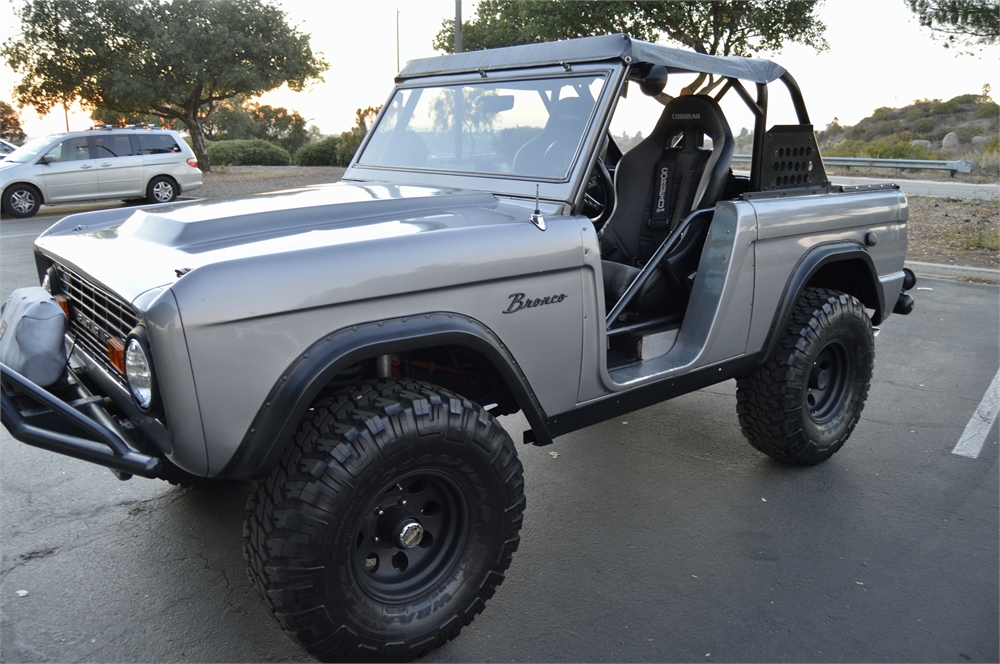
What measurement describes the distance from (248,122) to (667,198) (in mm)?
40056

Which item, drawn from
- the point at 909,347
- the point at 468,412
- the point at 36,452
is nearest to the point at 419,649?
the point at 468,412

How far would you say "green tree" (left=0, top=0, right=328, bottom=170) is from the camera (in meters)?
21.5

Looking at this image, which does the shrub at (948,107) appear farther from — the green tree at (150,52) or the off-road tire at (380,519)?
the off-road tire at (380,519)

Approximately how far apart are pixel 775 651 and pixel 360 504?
150cm

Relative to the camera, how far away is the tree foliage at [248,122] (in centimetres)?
3906

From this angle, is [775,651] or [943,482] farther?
[943,482]

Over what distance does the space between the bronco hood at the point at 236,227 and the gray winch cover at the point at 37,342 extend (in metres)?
0.19

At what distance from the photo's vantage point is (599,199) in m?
4.57

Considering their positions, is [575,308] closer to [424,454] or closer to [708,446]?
[424,454]

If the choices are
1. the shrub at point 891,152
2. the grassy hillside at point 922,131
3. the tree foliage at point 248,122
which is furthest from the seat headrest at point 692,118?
the tree foliage at point 248,122

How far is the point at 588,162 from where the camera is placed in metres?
3.17

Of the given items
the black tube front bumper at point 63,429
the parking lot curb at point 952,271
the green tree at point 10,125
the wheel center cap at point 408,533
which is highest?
the green tree at point 10,125

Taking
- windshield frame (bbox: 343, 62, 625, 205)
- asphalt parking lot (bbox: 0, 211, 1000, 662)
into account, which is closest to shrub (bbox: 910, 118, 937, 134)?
asphalt parking lot (bbox: 0, 211, 1000, 662)

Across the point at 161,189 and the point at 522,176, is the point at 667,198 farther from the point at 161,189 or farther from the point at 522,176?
the point at 161,189
